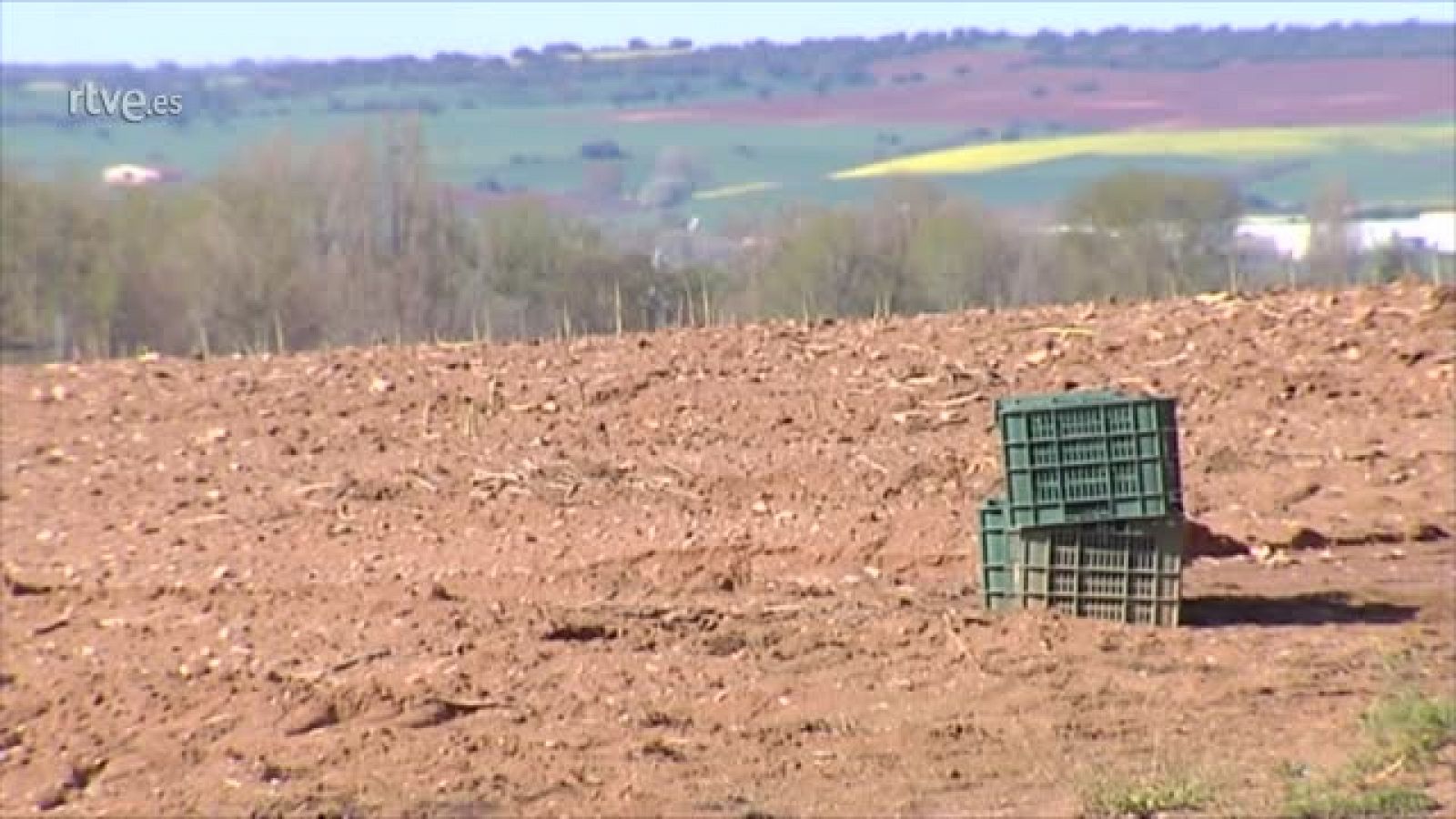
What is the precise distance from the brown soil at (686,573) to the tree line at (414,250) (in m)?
11.4

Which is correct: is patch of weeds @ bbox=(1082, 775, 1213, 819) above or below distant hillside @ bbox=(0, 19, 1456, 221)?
above

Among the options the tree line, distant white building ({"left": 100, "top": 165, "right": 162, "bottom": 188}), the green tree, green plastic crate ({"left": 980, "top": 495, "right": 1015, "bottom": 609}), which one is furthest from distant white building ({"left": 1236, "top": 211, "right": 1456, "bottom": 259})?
green plastic crate ({"left": 980, "top": 495, "right": 1015, "bottom": 609})

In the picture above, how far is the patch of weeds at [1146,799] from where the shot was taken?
8.42m

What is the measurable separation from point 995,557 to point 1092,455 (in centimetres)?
74

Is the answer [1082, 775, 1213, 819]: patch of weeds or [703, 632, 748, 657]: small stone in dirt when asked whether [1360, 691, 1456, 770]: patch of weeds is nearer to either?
[1082, 775, 1213, 819]: patch of weeds

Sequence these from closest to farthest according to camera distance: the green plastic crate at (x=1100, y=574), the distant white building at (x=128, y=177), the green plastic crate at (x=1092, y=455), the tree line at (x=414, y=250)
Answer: the green plastic crate at (x=1092, y=455) < the green plastic crate at (x=1100, y=574) < the tree line at (x=414, y=250) < the distant white building at (x=128, y=177)

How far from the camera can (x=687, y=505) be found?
1292 centimetres

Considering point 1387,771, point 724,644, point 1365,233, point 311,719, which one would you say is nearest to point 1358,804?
point 1387,771

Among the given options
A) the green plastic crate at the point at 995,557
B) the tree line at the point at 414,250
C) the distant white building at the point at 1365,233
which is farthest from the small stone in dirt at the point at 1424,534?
the distant white building at the point at 1365,233

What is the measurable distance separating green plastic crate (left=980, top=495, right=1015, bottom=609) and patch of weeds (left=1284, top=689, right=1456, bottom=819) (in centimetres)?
169

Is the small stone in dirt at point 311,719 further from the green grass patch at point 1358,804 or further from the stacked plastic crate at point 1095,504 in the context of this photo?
the green grass patch at point 1358,804

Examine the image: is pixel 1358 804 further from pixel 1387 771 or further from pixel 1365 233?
pixel 1365 233

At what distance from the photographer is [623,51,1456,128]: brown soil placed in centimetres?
5888

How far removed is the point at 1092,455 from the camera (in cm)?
1048
